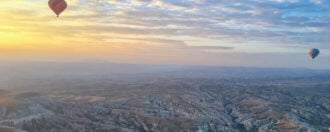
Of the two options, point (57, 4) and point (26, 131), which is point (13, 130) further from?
point (57, 4)

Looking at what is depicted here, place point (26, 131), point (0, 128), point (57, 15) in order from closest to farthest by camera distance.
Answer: point (57, 15) → point (0, 128) → point (26, 131)

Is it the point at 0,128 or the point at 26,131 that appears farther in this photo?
the point at 26,131

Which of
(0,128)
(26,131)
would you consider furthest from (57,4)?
(26,131)

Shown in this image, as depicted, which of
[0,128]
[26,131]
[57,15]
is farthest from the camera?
[26,131]

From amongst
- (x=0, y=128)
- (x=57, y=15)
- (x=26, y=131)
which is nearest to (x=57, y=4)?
(x=57, y=15)

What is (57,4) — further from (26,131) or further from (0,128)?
(26,131)

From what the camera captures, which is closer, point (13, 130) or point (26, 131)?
point (13, 130)

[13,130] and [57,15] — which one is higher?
[57,15]

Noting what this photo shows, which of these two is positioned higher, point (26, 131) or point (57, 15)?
point (57, 15)
